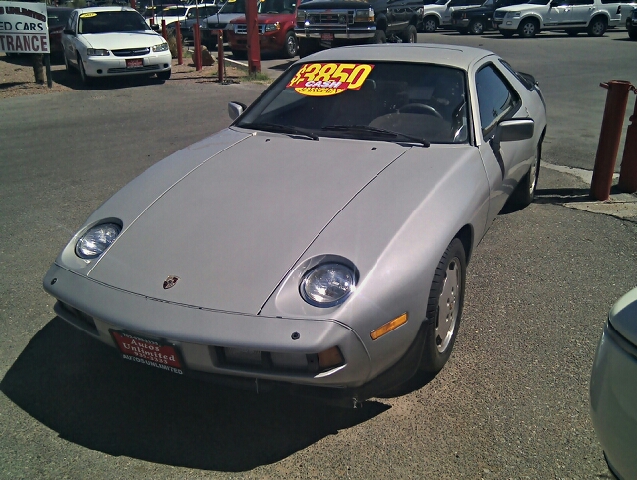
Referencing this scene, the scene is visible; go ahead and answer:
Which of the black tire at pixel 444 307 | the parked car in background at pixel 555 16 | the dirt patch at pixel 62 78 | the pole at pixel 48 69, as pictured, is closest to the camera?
the black tire at pixel 444 307

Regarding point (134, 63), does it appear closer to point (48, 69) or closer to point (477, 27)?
point (48, 69)

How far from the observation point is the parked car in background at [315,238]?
2.44 m

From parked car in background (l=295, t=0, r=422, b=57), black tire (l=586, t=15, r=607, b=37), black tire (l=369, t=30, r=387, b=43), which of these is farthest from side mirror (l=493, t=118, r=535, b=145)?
black tire (l=586, t=15, r=607, b=37)

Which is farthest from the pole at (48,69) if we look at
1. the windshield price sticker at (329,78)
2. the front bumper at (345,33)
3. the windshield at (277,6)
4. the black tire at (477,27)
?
the black tire at (477,27)

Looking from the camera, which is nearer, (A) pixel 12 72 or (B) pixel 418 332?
(B) pixel 418 332

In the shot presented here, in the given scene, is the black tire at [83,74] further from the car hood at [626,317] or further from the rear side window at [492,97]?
the car hood at [626,317]

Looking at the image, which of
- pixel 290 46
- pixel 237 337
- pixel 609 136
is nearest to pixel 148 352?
pixel 237 337

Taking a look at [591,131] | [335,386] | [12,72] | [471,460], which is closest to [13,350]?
[335,386]

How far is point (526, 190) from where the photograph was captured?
517 centimetres

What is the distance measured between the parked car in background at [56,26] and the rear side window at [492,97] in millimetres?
14650

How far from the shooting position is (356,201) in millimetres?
2990

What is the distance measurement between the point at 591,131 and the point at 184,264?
7.05 m

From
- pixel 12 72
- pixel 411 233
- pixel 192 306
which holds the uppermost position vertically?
pixel 411 233

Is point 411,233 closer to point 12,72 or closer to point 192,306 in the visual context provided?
point 192,306
